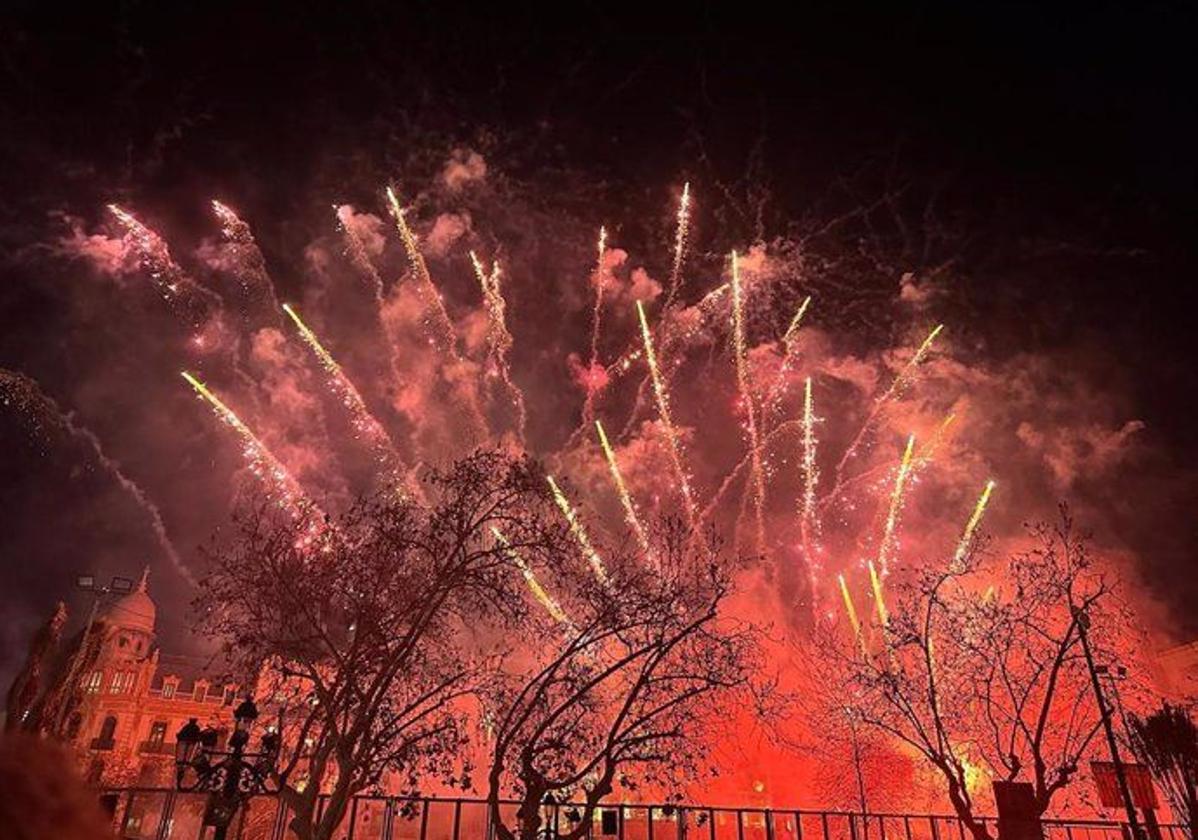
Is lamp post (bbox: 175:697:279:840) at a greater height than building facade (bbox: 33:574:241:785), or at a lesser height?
lesser

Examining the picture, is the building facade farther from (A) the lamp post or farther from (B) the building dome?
(A) the lamp post

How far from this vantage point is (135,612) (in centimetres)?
8038

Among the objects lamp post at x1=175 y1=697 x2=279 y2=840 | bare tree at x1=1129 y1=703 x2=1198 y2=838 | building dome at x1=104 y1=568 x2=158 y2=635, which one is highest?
building dome at x1=104 y1=568 x2=158 y2=635

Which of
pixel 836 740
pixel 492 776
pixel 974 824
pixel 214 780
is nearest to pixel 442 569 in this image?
pixel 492 776

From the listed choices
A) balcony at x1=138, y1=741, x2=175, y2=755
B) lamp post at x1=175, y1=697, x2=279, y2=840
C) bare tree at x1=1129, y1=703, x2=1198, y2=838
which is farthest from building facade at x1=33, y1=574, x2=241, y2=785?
bare tree at x1=1129, y1=703, x2=1198, y2=838

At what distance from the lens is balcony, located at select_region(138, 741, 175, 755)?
67500 mm

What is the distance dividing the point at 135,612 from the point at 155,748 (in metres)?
17.4

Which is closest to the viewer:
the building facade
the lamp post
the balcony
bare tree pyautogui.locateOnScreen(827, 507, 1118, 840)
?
the lamp post

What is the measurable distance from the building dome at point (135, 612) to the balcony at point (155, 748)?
13.2 metres

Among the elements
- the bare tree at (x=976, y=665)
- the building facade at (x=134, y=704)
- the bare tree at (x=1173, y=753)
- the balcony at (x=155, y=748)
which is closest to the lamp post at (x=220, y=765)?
the bare tree at (x=976, y=665)

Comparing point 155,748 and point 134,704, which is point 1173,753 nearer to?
point 155,748

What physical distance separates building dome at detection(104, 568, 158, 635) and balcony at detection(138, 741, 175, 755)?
43.4 feet

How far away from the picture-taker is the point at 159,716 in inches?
2773

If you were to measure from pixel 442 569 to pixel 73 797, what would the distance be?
14.0 meters
